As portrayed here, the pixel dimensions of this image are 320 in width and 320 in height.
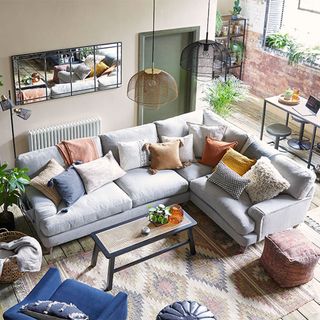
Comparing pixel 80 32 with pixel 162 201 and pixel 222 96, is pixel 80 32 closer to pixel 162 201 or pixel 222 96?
pixel 222 96

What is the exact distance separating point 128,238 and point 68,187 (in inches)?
37.9

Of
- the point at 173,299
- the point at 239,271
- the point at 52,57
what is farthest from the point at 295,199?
the point at 52,57

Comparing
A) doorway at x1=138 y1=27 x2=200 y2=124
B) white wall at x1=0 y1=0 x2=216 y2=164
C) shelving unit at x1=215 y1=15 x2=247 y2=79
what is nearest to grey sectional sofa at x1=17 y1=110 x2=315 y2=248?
white wall at x1=0 y1=0 x2=216 y2=164

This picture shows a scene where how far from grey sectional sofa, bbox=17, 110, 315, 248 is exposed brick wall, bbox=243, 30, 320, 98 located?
2.70m

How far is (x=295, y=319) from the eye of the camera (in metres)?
4.86

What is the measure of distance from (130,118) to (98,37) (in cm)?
142

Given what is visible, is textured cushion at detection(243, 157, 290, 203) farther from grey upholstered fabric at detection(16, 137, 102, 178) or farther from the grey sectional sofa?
grey upholstered fabric at detection(16, 137, 102, 178)

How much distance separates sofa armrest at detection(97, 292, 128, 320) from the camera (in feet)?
13.1

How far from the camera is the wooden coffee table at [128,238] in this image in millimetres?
5016

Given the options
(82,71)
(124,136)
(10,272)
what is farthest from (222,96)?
(10,272)

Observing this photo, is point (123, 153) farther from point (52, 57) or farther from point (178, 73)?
point (178, 73)

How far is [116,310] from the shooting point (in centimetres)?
404

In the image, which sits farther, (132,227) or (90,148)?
(90,148)

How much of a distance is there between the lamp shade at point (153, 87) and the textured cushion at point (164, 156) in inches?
61.8
